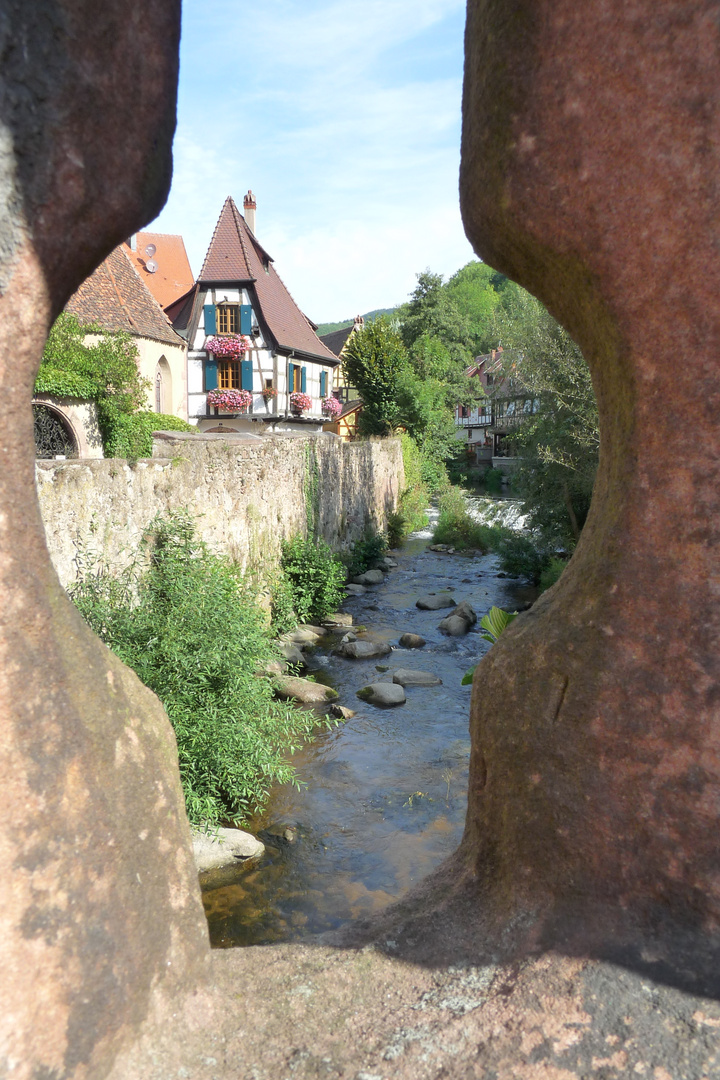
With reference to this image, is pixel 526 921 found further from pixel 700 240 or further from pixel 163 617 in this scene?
pixel 163 617

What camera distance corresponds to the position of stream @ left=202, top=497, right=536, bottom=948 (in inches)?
230

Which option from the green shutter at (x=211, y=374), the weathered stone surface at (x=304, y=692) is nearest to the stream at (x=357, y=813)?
the weathered stone surface at (x=304, y=692)

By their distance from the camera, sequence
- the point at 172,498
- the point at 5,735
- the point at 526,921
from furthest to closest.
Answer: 1. the point at 172,498
2. the point at 526,921
3. the point at 5,735

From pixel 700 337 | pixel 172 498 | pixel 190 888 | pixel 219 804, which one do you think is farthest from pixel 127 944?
pixel 172 498

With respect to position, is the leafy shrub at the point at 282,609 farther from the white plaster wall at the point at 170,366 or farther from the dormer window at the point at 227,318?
the dormer window at the point at 227,318

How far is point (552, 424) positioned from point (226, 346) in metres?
16.2

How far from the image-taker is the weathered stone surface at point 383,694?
9.76 metres

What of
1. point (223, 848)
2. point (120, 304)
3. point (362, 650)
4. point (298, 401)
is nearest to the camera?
point (223, 848)

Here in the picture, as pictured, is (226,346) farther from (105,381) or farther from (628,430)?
(628,430)

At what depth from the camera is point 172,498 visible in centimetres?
909

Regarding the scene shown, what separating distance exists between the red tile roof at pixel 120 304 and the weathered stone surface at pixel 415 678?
39.3ft

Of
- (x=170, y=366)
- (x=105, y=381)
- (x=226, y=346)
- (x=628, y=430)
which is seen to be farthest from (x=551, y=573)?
(x=226, y=346)

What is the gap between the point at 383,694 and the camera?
9812 mm

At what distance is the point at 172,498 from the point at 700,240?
7.63m
